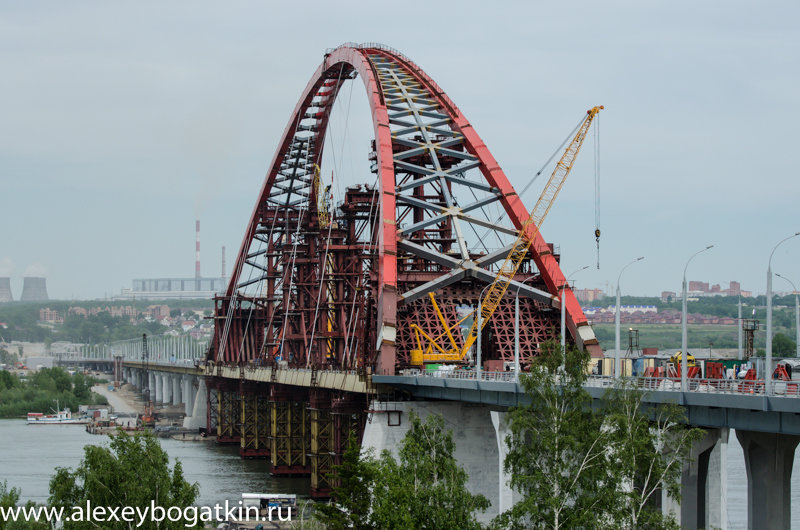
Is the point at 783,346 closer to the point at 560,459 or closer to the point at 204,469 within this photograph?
the point at 204,469

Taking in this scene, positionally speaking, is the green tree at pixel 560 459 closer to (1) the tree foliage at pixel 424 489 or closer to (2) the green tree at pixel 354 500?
(1) the tree foliage at pixel 424 489

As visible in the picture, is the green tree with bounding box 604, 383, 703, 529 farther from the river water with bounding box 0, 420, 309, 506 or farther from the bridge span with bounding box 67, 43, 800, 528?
the river water with bounding box 0, 420, 309, 506

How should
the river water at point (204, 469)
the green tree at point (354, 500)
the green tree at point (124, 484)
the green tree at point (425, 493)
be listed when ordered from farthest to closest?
the river water at point (204, 469), the green tree at point (354, 500), the green tree at point (124, 484), the green tree at point (425, 493)

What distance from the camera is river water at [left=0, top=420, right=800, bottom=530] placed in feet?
310

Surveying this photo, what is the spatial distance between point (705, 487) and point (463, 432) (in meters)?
24.9

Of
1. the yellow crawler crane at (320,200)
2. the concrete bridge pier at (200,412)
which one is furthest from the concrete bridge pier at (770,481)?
the concrete bridge pier at (200,412)

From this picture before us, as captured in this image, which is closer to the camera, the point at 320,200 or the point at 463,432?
the point at 463,432

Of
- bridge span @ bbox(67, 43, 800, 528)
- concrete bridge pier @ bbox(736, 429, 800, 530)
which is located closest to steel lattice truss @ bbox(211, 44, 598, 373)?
bridge span @ bbox(67, 43, 800, 528)

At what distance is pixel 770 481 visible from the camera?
5428 centimetres

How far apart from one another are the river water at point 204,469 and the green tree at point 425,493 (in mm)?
30002

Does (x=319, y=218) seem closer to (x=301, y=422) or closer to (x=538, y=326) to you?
(x=301, y=422)

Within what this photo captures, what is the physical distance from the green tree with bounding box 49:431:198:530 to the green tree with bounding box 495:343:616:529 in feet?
46.5

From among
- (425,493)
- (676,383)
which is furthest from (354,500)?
(676,383)

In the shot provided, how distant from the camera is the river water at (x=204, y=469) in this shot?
310 ft
